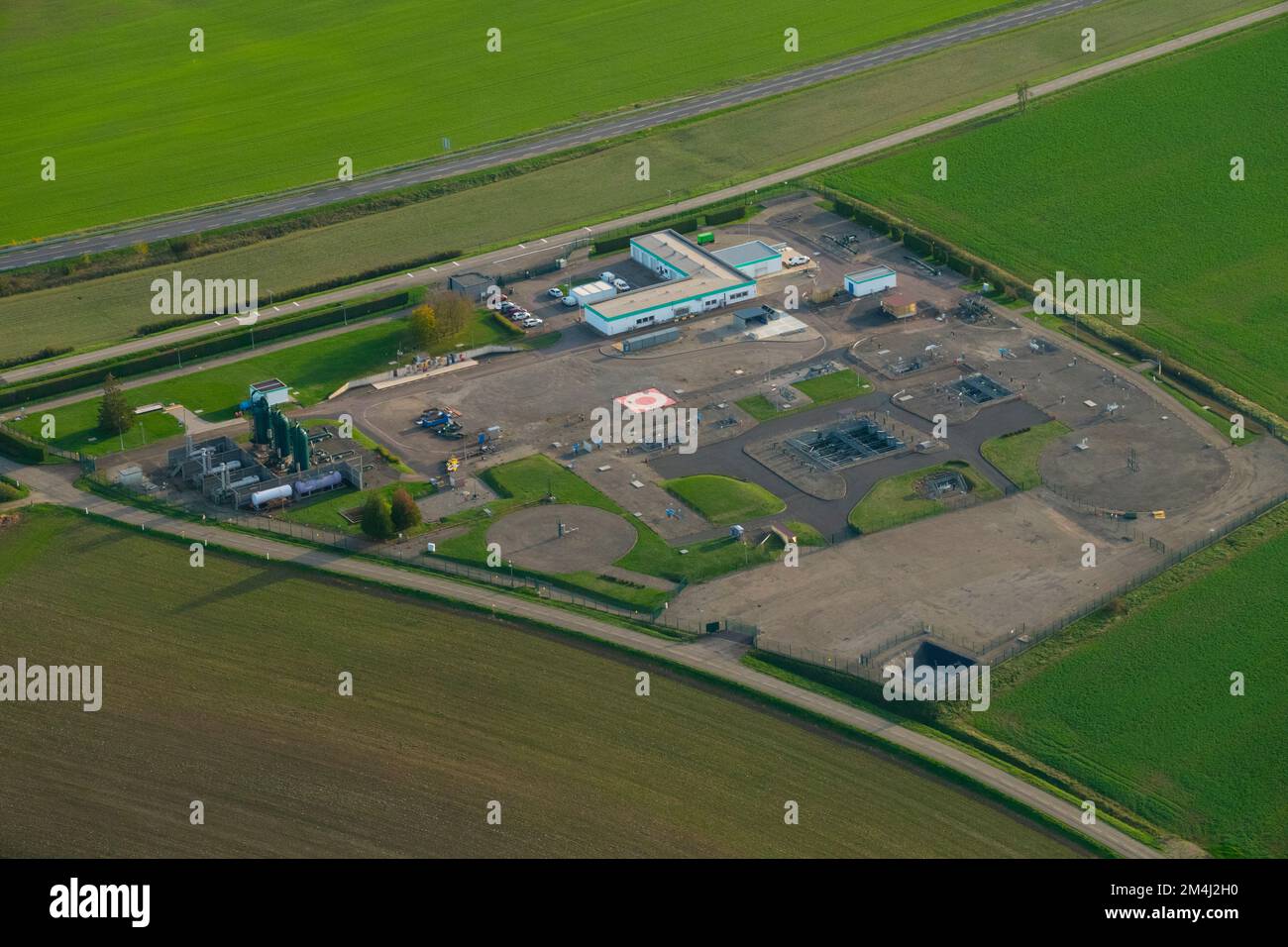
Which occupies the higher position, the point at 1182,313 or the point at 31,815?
the point at 1182,313

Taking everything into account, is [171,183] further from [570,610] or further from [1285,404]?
[1285,404]

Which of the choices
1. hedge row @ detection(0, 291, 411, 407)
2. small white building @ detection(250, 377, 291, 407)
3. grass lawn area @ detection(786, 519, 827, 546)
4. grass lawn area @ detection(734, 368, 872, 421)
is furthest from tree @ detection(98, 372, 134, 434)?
grass lawn area @ detection(786, 519, 827, 546)

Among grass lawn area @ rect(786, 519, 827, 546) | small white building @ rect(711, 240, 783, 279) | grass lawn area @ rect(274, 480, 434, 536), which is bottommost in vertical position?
grass lawn area @ rect(786, 519, 827, 546)

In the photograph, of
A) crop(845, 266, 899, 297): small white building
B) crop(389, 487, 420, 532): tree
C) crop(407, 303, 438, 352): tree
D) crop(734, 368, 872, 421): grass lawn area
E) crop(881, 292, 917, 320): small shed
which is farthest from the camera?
crop(845, 266, 899, 297): small white building

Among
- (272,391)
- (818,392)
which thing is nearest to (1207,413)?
(818,392)

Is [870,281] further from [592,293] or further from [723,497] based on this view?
[723,497]

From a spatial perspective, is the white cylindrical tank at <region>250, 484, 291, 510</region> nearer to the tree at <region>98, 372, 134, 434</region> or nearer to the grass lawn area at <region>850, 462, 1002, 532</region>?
the tree at <region>98, 372, 134, 434</region>

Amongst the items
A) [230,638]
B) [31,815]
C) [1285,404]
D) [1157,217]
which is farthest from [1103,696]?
[1157,217]

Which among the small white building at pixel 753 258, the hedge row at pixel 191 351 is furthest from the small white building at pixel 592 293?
the hedge row at pixel 191 351
